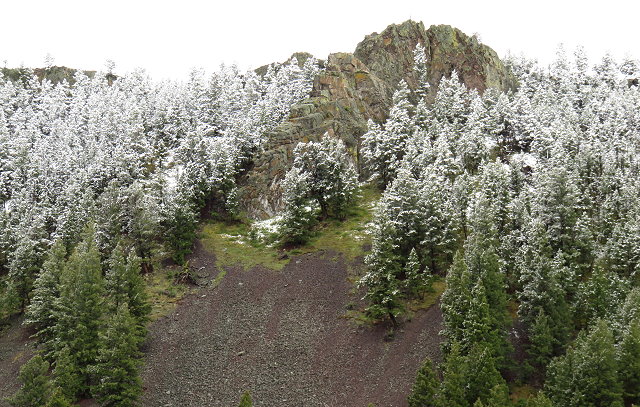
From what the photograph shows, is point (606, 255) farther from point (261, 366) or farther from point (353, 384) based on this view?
point (261, 366)

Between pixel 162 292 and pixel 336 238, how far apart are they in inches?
963

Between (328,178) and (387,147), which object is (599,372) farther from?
(387,147)

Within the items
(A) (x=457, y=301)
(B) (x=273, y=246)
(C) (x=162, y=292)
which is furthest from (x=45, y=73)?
(A) (x=457, y=301)

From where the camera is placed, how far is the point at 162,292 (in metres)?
65.1

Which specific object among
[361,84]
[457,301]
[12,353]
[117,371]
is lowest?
[12,353]

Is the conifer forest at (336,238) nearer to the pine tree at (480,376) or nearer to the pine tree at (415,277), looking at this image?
the pine tree at (480,376)

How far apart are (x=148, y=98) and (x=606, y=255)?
100 m

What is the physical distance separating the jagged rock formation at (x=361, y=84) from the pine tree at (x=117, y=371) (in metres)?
39.8

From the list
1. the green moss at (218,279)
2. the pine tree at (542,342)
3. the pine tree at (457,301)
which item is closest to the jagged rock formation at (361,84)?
the green moss at (218,279)

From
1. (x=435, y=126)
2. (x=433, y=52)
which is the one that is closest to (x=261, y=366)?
(x=435, y=126)

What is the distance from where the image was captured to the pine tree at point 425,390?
39.6m

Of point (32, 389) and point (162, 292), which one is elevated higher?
point (162, 292)

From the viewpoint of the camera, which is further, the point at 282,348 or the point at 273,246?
the point at 273,246

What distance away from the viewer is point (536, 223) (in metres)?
51.4
